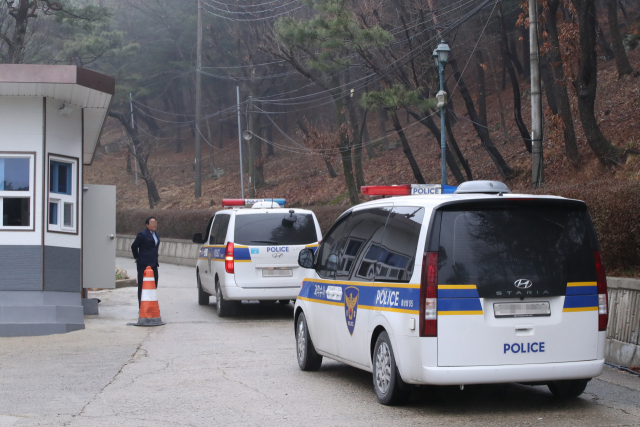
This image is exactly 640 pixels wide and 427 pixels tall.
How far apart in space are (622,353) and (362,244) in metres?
3.73

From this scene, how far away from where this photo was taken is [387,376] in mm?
6953

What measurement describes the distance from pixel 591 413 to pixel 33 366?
644cm

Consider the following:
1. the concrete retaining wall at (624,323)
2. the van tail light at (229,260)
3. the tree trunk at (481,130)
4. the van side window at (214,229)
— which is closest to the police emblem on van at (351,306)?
the concrete retaining wall at (624,323)

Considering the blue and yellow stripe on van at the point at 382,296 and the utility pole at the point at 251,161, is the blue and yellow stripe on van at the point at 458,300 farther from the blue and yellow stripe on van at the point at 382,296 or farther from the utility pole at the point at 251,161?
the utility pole at the point at 251,161

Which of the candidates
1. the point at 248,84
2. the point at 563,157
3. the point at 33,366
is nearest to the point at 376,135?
the point at 248,84

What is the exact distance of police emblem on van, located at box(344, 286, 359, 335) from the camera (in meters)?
7.60

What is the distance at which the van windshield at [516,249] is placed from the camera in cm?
647

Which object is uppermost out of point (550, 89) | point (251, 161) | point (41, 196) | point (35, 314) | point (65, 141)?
point (550, 89)

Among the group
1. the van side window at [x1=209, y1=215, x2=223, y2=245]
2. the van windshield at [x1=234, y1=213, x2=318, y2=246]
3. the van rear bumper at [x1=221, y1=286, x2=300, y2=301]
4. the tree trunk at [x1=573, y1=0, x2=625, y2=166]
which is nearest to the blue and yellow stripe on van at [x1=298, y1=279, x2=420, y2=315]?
the van rear bumper at [x1=221, y1=286, x2=300, y2=301]

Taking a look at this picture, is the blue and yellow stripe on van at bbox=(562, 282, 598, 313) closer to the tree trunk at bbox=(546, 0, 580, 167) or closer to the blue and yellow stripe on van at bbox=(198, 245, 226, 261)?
the blue and yellow stripe on van at bbox=(198, 245, 226, 261)

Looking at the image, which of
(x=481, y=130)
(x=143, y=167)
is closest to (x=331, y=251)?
(x=481, y=130)

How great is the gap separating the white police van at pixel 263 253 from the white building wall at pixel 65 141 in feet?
8.95

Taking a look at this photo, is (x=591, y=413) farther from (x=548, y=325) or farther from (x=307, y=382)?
(x=307, y=382)

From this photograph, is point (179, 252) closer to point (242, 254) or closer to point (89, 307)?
point (89, 307)
